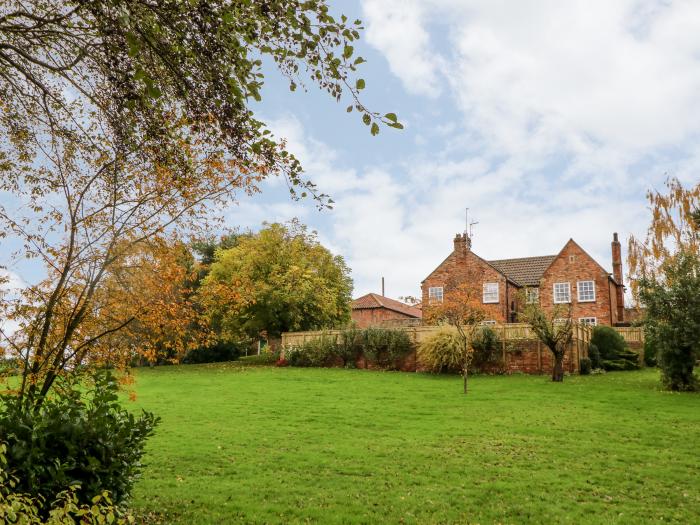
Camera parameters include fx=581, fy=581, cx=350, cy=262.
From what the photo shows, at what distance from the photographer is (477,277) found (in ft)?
142

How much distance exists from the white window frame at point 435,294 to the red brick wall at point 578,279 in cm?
725

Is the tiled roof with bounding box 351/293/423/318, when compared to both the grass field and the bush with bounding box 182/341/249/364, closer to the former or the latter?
the bush with bounding box 182/341/249/364

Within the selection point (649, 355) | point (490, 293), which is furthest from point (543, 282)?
point (649, 355)

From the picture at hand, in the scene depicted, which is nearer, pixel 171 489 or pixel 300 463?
pixel 171 489

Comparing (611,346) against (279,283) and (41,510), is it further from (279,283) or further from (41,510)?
(41,510)

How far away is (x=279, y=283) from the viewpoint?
34750mm

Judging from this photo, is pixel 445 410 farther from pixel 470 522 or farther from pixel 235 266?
pixel 235 266

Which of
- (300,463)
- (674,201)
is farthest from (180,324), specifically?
(674,201)

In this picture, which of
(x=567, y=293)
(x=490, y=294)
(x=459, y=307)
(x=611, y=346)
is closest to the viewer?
(x=611, y=346)

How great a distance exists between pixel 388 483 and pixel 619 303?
1532 inches

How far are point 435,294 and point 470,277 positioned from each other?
2.93 meters

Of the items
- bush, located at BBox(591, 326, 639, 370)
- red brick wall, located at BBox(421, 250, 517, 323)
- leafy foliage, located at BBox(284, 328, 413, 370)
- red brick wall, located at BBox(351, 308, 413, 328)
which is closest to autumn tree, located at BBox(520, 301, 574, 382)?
bush, located at BBox(591, 326, 639, 370)

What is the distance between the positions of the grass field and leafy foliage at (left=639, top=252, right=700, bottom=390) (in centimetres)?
122

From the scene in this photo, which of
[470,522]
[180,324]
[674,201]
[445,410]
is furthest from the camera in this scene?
[674,201]
